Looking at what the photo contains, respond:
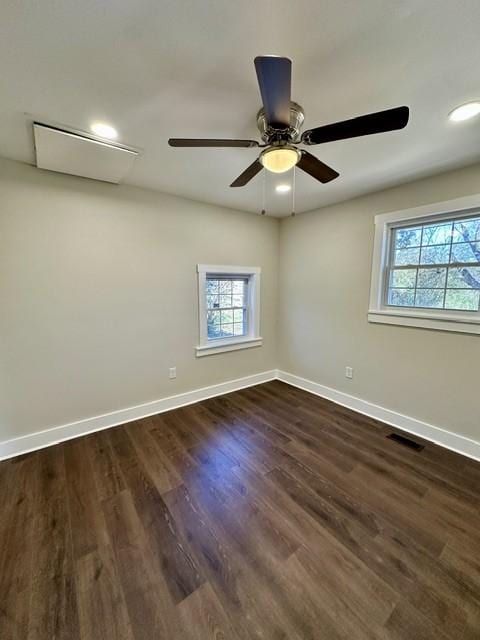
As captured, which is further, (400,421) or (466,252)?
(400,421)

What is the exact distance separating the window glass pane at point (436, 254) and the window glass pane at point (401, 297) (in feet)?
1.05

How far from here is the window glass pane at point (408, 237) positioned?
259cm

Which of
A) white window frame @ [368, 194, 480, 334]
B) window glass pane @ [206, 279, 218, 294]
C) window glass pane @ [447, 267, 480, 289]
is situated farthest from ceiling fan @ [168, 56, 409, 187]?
window glass pane @ [206, 279, 218, 294]

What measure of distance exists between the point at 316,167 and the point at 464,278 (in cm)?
176

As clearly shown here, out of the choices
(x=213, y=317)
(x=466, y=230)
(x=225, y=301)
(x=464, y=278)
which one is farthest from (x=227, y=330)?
(x=466, y=230)

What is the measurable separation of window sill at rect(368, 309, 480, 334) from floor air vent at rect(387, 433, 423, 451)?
3.62 ft

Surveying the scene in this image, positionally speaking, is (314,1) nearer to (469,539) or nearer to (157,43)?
(157,43)

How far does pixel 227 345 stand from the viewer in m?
3.52

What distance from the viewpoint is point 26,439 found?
7.55 ft

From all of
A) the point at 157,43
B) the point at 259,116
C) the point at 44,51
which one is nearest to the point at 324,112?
the point at 259,116

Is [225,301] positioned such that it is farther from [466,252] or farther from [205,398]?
[466,252]

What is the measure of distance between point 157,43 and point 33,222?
Answer: 182 centimetres

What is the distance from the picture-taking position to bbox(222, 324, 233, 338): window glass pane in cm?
362

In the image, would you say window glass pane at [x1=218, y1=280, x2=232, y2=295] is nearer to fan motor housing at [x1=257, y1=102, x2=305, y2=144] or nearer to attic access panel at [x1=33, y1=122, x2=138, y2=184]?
attic access panel at [x1=33, y1=122, x2=138, y2=184]
